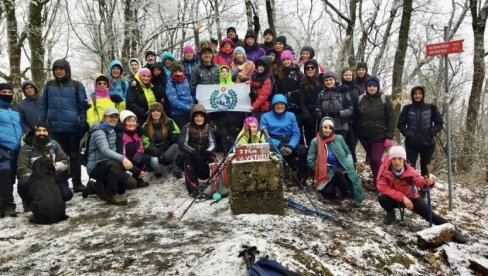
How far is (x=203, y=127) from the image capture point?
22.4 feet

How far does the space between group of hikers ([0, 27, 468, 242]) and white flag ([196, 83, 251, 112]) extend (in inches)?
5.3

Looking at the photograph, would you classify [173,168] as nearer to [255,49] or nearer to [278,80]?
[278,80]

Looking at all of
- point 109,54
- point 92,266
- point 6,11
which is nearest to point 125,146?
point 92,266

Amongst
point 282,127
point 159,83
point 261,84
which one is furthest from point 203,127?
point 159,83

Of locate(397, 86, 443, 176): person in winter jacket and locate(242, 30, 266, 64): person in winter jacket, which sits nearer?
locate(397, 86, 443, 176): person in winter jacket

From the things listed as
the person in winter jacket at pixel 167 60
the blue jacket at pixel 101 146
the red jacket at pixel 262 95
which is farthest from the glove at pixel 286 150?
the person in winter jacket at pixel 167 60

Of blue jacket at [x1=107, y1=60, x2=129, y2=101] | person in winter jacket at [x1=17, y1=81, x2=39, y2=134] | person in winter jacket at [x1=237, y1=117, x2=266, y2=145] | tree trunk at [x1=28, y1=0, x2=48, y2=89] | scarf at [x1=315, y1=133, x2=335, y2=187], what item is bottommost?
scarf at [x1=315, y1=133, x2=335, y2=187]

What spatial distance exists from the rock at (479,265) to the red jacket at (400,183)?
130cm

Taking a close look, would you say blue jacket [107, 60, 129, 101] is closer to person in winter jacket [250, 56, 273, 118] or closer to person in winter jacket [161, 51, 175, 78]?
person in winter jacket [161, 51, 175, 78]

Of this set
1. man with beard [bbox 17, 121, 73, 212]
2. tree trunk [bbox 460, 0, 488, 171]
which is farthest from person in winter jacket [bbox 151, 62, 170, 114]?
tree trunk [bbox 460, 0, 488, 171]

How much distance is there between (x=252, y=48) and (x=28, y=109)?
4851 mm

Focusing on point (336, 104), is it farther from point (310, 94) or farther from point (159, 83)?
point (159, 83)

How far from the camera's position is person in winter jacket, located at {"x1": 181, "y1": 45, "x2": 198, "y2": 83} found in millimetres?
8223

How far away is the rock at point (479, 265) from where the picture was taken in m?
4.45
